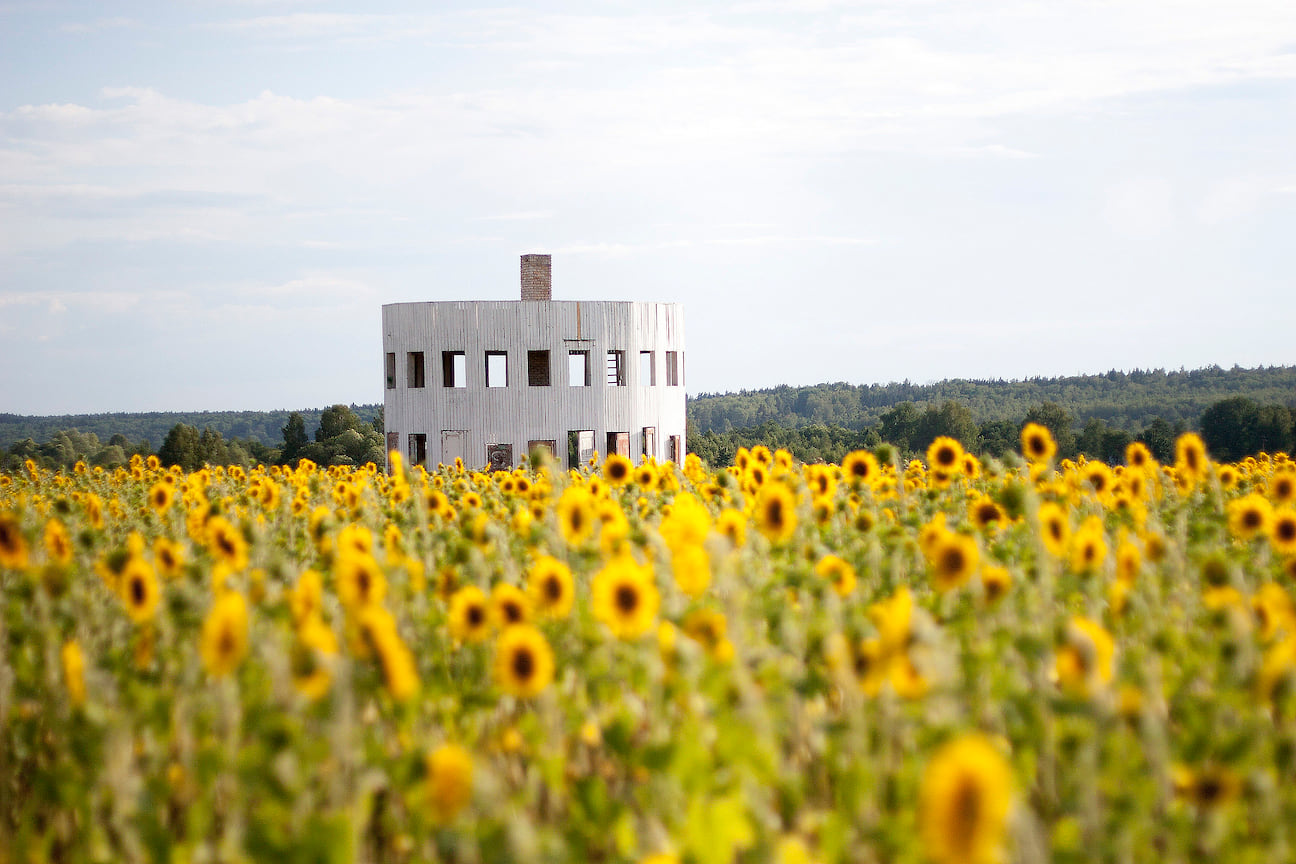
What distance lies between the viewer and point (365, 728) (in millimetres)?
3162

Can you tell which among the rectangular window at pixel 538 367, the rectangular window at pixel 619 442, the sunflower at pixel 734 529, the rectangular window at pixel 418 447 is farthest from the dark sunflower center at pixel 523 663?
the rectangular window at pixel 538 367

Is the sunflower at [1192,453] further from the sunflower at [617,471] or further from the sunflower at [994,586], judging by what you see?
the sunflower at [617,471]

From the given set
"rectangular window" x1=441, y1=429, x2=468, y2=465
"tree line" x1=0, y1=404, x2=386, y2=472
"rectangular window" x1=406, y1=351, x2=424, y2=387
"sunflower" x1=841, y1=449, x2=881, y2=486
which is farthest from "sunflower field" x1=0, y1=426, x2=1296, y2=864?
"tree line" x1=0, y1=404, x2=386, y2=472

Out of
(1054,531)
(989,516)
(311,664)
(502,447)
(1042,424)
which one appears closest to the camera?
(311,664)

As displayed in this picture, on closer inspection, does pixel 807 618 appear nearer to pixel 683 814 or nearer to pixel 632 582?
pixel 632 582

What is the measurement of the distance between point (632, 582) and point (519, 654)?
1.43 feet

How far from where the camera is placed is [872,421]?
145 m

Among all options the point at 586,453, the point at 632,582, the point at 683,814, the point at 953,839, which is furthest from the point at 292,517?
the point at 586,453

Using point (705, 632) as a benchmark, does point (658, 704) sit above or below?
below

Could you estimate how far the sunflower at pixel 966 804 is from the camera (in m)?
1.51

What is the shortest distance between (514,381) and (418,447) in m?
3.88

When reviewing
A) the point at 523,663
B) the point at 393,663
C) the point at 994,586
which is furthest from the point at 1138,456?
the point at 393,663

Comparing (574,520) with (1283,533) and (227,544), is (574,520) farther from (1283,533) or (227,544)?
(1283,533)

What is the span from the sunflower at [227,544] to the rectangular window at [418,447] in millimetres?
31135
